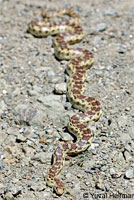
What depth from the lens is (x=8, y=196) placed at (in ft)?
27.5

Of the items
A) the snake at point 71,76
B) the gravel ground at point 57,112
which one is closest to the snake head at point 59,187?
the snake at point 71,76

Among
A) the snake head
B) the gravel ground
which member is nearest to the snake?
the snake head

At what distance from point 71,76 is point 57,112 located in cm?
200

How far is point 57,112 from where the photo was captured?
10.9 m

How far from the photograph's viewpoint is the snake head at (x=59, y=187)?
8.38 metres

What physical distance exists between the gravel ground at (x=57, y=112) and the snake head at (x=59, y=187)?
0.58ft

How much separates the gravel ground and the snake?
219mm

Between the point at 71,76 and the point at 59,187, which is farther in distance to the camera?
the point at 71,76

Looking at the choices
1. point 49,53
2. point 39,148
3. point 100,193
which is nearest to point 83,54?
point 49,53

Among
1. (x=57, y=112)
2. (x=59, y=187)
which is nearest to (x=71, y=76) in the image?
(x=57, y=112)

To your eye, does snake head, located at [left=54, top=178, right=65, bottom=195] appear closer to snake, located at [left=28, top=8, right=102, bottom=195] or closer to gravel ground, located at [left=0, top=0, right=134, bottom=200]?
snake, located at [left=28, top=8, right=102, bottom=195]

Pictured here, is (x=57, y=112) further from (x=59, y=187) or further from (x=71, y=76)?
(x=59, y=187)

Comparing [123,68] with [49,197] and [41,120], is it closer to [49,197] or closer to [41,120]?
[41,120]

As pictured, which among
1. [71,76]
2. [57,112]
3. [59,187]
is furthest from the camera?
[71,76]
